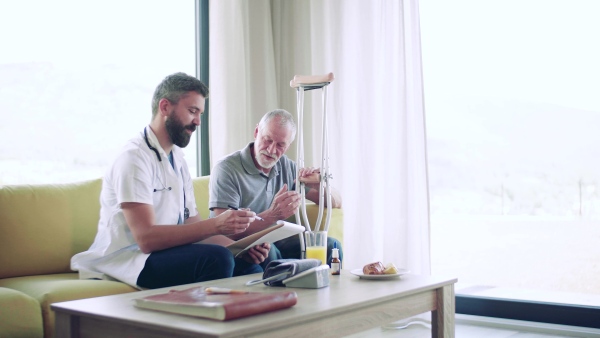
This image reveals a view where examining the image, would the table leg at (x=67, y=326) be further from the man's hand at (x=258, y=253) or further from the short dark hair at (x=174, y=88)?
the short dark hair at (x=174, y=88)

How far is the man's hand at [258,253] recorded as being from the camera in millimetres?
2727

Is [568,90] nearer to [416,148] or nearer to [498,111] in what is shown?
[498,111]

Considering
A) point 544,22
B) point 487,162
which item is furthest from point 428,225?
point 544,22

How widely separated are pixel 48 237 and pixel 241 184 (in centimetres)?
84

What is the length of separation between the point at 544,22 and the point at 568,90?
0.40 m

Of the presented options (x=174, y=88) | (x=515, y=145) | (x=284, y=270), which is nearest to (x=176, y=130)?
(x=174, y=88)

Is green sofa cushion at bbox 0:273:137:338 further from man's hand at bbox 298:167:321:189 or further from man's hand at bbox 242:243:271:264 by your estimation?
man's hand at bbox 298:167:321:189

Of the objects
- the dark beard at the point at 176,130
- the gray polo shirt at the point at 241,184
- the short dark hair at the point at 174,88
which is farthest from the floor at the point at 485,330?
the short dark hair at the point at 174,88

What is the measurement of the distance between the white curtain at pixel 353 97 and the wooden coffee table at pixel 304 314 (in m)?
1.45

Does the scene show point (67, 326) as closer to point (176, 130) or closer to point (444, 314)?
point (176, 130)

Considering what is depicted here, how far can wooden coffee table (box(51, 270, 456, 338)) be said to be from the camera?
1538mm

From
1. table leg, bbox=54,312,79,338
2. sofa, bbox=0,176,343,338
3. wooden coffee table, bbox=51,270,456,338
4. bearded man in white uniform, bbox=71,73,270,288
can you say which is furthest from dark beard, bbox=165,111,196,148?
table leg, bbox=54,312,79,338

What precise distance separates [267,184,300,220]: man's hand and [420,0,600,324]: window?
1.58 meters

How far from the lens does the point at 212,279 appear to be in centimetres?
246
